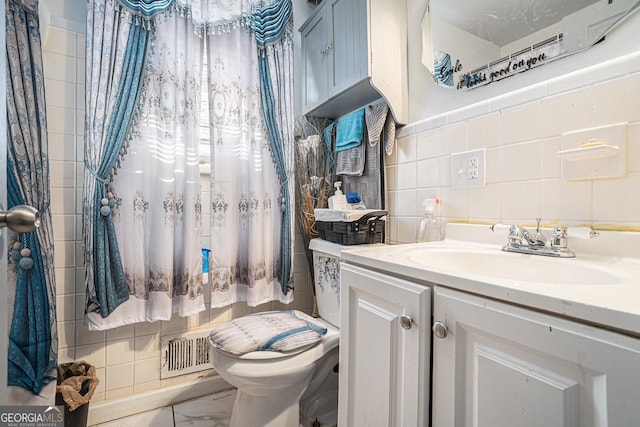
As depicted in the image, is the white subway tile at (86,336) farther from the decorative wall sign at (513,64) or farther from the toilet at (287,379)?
the decorative wall sign at (513,64)

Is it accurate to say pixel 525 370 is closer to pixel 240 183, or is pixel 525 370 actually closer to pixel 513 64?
pixel 513 64

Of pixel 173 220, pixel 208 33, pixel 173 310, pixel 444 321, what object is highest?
pixel 208 33

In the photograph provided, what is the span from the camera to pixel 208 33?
1.45 metres

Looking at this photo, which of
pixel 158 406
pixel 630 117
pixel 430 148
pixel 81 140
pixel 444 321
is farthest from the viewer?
pixel 158 406

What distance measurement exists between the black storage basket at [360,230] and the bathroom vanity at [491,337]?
1.02 feet

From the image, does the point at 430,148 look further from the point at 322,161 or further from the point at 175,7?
the point at 175,7

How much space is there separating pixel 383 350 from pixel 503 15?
1.11m

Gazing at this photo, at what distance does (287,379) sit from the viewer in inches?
40.0

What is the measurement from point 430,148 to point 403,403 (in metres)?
0.90

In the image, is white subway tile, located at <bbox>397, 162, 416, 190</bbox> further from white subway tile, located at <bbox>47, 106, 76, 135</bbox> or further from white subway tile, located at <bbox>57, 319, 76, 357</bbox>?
white subway tile, located at <bbox>57, 319, 76, 357</bbox>

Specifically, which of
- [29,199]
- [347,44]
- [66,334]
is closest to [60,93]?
[29,199]

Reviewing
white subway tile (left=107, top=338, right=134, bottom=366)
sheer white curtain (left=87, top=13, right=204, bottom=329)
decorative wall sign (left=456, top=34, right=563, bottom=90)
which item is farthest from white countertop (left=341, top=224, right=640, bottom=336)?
white subway tile (left=107, top=338, right=134, bottom=366)

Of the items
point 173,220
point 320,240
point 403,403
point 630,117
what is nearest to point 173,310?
point 173,220

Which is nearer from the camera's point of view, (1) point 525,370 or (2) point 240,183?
(1) point 525,370
